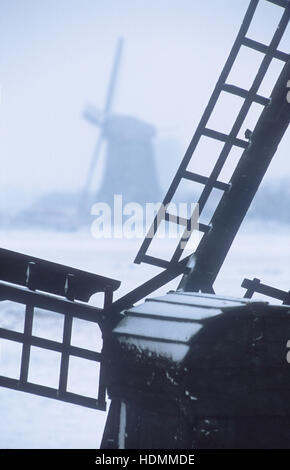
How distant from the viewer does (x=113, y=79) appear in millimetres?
57312

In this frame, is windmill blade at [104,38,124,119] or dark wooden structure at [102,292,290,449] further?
windmill blade at [104,38,124,119]

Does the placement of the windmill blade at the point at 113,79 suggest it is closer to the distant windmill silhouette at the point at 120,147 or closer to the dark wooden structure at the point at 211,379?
the distant windmill silhouette at the point at 120,147

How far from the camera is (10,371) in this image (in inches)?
541

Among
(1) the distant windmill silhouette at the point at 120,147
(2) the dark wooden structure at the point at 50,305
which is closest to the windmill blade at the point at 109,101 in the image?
(1) the distant windmill silhouette at the point at 120,147

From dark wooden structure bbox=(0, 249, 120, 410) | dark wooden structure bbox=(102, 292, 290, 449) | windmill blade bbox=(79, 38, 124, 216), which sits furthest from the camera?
windmill blade bbox=(79, 38, 124, 216)

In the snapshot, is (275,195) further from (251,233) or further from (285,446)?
(285,446)

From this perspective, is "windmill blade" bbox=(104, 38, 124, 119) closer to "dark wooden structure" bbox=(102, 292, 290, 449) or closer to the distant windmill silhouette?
the distant windmill silhouette

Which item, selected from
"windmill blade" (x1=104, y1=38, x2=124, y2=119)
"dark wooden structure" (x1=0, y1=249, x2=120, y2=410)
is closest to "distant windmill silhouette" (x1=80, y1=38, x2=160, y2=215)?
"windmill blade" (x1=104, y1=38, x2=124, y2=119)

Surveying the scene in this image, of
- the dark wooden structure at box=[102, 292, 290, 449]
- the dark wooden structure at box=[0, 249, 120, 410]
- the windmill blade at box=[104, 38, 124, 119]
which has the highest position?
the windmill blade at box=[104, 38, 124, 119]

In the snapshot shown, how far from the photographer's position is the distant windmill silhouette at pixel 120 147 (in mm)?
55156

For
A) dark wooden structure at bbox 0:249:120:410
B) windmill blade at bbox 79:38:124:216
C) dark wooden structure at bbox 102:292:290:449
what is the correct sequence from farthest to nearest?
windmill blade at bbox 79:38:124:216 → dark wooden structure at bbox 0:249:120:410 → dark wooden structure at bbox 102:292:290:449

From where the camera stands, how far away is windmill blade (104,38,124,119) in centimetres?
5516
